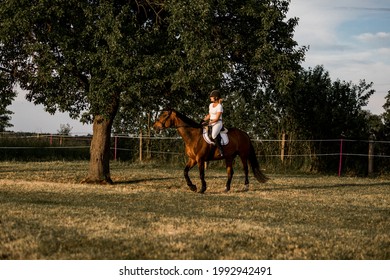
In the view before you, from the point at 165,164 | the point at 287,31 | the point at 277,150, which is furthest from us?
the point at 165,164

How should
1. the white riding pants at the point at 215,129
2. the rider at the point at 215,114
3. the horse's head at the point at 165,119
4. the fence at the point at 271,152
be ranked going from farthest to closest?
the fence at the point at 271,152 → the horse's head at the point at 165,119 → the white riding pants at the point at 215,129 → the rider at the point at 215,114

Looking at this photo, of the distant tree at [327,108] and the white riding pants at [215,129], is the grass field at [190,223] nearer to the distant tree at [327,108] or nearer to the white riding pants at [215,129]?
the white riding pants at [215,129]

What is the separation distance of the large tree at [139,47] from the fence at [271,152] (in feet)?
29.1

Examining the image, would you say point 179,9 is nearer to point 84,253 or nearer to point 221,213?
point 221,213

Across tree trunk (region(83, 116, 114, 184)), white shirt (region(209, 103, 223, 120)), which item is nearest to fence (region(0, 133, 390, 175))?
tree trunk (region(83, 116, 114, 184))

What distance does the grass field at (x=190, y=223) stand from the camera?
7.32m

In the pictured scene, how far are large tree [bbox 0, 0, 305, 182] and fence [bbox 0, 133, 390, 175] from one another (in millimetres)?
8875

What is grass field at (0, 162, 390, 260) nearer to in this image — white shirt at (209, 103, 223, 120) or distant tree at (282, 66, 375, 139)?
white shirt at (209, 103, 223, 120)

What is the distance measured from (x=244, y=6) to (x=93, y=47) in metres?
4.72

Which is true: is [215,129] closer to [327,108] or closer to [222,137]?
[222,137]

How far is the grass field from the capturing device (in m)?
7.32

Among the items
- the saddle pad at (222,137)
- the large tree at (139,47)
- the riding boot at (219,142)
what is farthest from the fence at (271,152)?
the riding boot at (219,142)

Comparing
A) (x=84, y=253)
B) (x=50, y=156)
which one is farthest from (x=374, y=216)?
(x=50, y=156)
